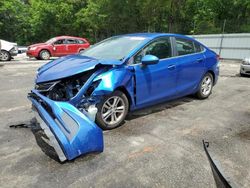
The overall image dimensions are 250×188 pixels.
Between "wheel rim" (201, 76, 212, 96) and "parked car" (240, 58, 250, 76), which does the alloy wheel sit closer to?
"parked car" (240, 58, 250, 76)

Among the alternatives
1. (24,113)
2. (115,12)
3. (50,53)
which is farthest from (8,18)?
(24,113)

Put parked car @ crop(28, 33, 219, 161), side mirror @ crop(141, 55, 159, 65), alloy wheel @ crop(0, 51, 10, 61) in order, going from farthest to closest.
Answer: alloy wheel @ crop(0, 51, 10, 61) < side mirror @ crop(141, 55, 159, 65) < parked car @ crop(28, 33, 219, 161)

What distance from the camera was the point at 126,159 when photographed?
3.50 m

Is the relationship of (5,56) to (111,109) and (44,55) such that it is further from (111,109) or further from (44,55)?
(111,109)

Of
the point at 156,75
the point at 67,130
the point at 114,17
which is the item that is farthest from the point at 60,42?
the point at 67,130

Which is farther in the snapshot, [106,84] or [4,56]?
[4,56]

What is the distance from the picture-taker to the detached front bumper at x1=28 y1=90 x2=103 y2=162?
10.7ft

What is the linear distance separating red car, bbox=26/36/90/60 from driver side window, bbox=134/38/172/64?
1342 cm

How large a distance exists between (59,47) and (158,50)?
1377 centimetres

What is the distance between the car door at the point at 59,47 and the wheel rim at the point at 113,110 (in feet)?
46.6

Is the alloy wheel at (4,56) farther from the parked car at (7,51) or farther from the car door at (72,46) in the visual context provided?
the car door at (72,46)

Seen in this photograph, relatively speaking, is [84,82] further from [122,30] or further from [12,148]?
[122,30]

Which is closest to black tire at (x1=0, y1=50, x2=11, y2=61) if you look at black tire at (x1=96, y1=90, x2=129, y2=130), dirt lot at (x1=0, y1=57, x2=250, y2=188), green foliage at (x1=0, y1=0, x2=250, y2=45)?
dirt lot at (x1=0, y1=57, x2=250, y2=188)

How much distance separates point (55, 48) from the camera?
58.1ft
